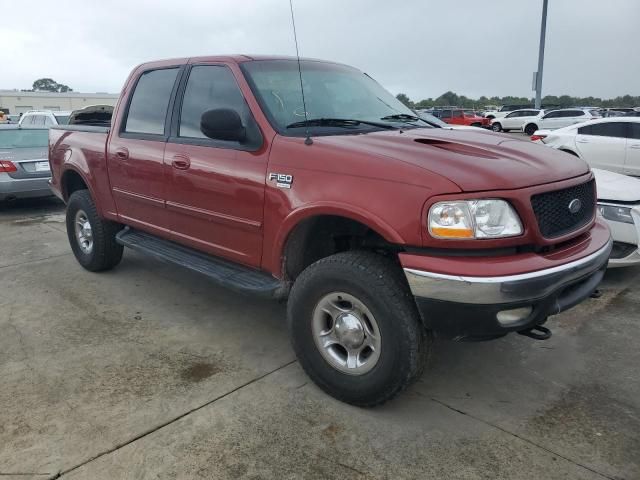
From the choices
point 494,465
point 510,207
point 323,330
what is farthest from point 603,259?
point 323,330

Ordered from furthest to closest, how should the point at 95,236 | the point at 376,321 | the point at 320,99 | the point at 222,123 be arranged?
the point at 95,236 < the point at 320,99 < the point at 222,123 < the point at 376,321

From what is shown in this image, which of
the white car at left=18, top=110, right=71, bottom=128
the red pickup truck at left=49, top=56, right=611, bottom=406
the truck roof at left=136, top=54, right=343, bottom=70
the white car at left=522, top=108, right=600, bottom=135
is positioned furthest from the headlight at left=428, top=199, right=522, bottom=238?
the white car at left=522, top=108, right=600, bottom=135

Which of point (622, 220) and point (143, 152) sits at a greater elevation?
point (143, 152)

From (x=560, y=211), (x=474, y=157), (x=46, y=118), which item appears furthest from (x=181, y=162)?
(x=46, y=118)

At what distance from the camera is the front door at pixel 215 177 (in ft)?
11.1

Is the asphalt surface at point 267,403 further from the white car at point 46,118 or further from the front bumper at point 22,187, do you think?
the white car at point 46,118

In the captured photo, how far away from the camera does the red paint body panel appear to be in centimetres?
257

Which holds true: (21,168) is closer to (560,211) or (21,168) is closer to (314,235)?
(314,235)

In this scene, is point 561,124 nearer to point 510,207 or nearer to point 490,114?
point 490,114

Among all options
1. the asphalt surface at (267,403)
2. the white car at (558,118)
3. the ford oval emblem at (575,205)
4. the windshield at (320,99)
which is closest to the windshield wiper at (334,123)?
the windshield at (320,99)

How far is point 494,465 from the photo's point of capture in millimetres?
2533

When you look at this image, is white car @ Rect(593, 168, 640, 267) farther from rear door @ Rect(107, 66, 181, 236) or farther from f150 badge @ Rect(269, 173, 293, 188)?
rear door @ Rect(107, 66, 181, 236)

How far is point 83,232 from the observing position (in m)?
5.46

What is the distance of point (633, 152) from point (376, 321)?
8.77 metres
